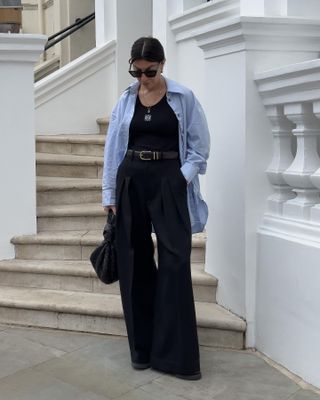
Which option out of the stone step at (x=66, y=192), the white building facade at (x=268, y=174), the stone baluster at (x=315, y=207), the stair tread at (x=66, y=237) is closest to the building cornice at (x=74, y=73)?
the stone step at (x=66, y=192)

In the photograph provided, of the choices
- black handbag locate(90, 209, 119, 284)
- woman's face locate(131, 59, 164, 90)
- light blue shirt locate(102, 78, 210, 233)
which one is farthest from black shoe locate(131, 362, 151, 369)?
woman's face locate(131, 59, 164, 90)

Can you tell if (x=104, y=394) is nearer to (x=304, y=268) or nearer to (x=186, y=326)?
(x=186, y=326)

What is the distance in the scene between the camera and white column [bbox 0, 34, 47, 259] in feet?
17.1

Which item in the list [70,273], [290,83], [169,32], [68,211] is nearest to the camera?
[290,83]

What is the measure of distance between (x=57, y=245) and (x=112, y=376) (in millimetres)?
1625

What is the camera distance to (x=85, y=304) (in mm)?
4660

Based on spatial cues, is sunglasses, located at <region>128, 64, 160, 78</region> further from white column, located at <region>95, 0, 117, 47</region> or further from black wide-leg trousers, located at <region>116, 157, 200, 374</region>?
white column, located at <region>95, 0, 117, 47</region>

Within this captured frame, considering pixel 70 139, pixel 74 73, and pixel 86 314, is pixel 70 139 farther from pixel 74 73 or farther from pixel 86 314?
pixel 86 314

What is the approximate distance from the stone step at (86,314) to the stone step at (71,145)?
6.35ft

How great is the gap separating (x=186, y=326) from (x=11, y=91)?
252cm

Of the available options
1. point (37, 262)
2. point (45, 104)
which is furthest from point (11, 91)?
point (45, 104)

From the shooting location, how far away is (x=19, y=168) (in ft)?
17.5

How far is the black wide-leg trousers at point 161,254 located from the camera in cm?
376

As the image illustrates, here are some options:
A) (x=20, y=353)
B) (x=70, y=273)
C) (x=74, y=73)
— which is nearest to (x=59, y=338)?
(x=20, y=353)
